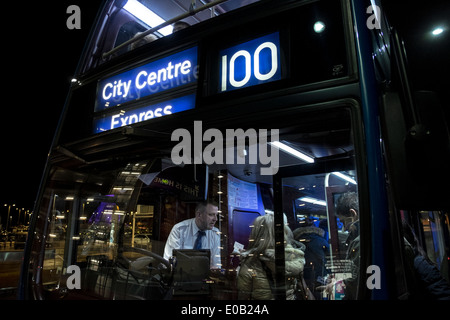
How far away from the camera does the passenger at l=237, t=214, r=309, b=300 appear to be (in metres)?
2.23

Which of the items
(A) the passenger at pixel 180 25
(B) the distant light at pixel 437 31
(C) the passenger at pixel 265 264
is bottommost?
(C) the passenger at pixel 265 264

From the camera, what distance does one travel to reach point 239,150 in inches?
91.6

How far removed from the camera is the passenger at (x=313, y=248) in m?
2.48

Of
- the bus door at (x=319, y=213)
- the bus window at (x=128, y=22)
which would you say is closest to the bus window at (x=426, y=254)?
the bus door at (x=319, y=213)

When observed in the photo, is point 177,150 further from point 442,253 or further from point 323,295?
point 442,253

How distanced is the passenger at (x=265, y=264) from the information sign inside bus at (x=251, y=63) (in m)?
1.36

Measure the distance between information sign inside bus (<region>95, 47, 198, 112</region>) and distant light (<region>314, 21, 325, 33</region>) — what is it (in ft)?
2.53

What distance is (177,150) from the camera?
6.28ft

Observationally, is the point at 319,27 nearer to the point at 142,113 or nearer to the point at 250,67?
the point at 250,67

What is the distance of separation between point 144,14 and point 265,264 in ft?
8.46

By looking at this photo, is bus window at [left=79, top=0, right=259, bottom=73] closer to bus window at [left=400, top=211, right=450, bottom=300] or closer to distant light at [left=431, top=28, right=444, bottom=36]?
bus window at [left=400, top=211, right=450, bottom=300]

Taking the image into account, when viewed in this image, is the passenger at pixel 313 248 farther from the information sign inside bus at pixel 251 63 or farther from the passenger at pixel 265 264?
the information sign inside bus at pixel 251 63

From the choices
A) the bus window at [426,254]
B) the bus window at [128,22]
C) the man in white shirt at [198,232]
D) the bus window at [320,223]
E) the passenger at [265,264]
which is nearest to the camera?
the bus window at [426,254]

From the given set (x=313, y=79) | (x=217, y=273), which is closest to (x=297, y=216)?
(x=217, y=273)
